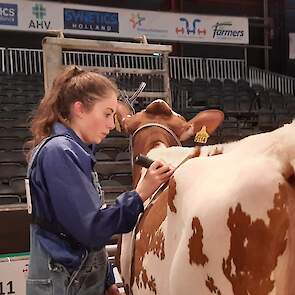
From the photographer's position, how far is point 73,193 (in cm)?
172

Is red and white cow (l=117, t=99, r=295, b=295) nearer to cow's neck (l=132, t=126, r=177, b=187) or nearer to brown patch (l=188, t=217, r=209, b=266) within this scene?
brown patch (l=188, t=217, r=209, b=266)

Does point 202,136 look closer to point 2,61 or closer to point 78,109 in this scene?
point 78,109

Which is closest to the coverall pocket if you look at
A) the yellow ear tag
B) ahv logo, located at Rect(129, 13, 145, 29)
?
the yellow ear tag

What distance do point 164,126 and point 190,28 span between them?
9523 millimetres

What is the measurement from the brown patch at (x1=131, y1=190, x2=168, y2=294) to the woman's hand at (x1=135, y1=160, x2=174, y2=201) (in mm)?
127

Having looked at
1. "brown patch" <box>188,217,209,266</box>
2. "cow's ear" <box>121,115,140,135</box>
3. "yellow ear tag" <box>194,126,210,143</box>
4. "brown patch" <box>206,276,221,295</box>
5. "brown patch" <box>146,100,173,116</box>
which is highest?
"brown patch" <box>146,100,173,116</box>

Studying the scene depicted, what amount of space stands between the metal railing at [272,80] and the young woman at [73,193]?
1154 cm

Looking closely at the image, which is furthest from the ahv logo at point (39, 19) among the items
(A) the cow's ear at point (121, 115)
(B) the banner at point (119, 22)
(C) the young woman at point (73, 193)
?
(C) the young woman at point (73, 193)

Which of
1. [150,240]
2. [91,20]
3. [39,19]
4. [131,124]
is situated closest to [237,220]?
[150,240]

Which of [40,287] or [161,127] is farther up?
[161,127]

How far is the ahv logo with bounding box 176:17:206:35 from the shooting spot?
39.1 ft

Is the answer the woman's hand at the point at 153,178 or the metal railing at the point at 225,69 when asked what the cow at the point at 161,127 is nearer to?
the woman's hand at the point at 153,178

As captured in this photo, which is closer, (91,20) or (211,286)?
(211,286)

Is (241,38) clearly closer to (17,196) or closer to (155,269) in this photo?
(17,196)
